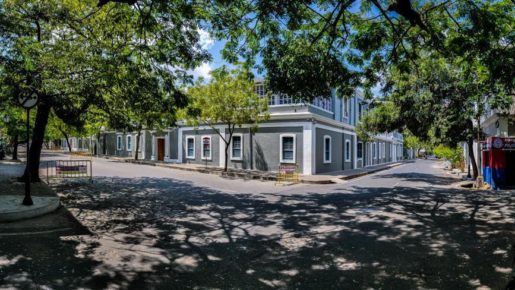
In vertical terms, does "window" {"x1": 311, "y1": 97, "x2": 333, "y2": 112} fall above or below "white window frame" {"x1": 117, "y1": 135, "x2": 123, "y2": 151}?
above

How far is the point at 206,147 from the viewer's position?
27297mm

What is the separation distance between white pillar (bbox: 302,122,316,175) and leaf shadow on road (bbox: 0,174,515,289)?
1016cm

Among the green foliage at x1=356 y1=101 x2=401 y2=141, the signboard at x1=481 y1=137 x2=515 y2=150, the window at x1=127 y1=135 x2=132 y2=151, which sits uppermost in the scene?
the green foliage at x1=356 y1=101 x2=401 y2=141

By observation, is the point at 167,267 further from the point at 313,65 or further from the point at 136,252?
the point at 313,65

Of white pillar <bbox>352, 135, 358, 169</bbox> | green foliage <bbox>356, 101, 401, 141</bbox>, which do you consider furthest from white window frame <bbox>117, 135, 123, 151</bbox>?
green foliage <bbox>356, 101, 401, 141</bbox>

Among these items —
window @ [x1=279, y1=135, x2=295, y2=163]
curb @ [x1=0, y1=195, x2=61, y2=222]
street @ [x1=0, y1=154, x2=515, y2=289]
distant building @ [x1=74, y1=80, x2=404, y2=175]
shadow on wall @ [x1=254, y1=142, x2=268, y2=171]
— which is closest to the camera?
street @ [x1=0, y1=154, x2=515, y2=289]

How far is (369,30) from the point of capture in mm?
8695

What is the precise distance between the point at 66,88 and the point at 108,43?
1.90 m

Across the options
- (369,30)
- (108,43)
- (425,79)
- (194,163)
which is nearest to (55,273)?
(108,43)

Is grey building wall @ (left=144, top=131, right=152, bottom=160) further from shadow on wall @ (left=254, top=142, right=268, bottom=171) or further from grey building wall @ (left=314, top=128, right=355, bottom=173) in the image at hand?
grey building wall @ (left=314, top=128, right=355, bottom=173)

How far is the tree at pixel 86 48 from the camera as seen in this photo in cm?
838

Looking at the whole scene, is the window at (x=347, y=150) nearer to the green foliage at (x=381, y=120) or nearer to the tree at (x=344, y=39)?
the green foliage at (x=381, y=120)

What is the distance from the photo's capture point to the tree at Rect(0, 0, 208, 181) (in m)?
8.38

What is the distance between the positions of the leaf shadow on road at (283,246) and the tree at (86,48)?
3.61m
